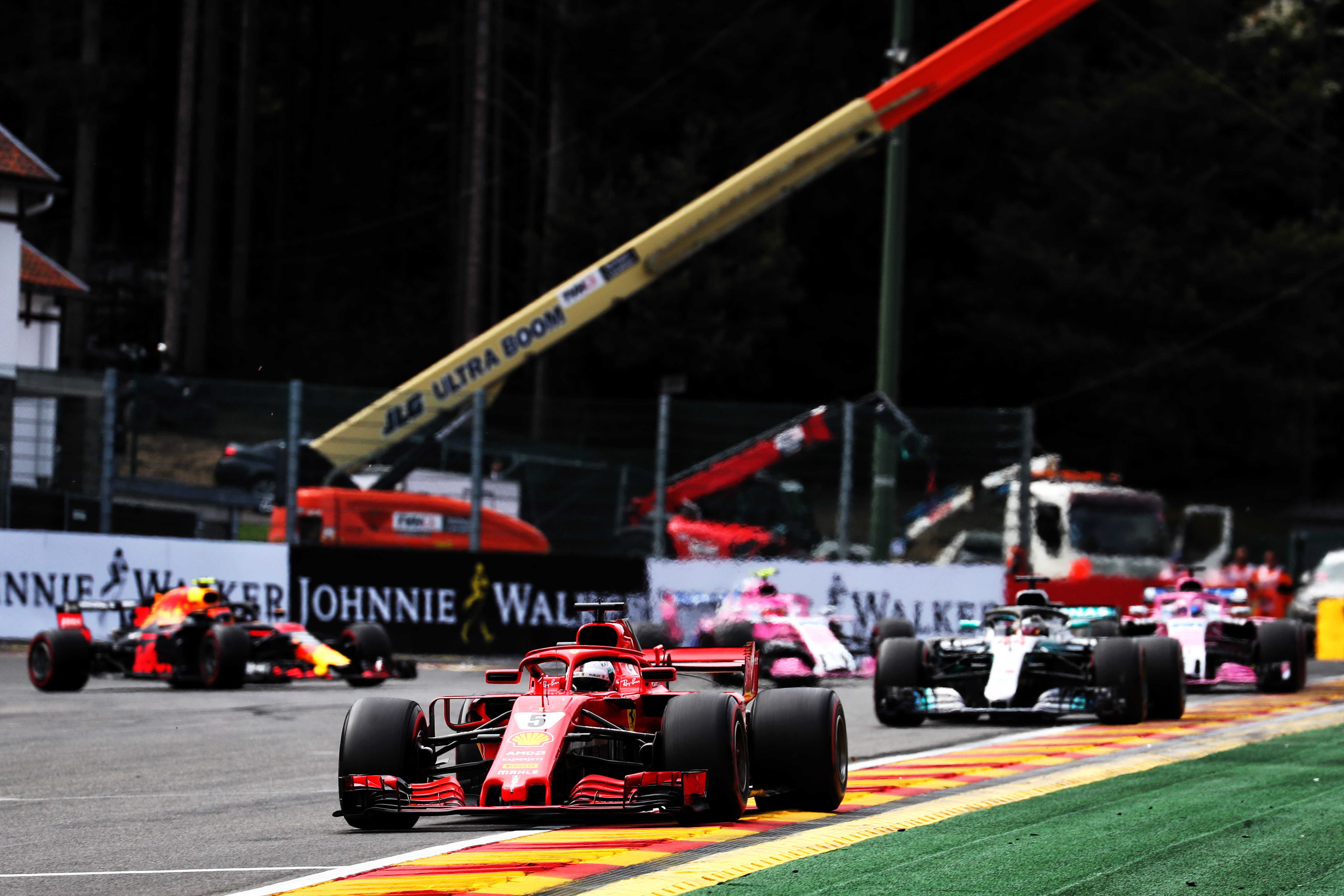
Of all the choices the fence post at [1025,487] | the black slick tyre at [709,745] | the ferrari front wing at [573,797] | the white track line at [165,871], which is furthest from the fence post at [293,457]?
the white track line at [165,871]

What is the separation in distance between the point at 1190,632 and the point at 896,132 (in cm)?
836

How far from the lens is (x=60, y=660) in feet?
53.0

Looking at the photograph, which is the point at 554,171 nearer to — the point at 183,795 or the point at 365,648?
the point at 365,648

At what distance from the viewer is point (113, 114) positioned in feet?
144

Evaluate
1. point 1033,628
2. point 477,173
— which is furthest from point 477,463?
point 477,173

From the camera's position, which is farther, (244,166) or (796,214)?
(796,214)

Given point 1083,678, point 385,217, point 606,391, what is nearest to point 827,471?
point 1083,678

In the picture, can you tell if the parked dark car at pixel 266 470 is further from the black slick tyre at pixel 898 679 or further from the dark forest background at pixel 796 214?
the dark forest background at pixel 796 214

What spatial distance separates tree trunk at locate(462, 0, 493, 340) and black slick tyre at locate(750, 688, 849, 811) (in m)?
27.9

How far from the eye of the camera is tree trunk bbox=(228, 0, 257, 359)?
144 feet

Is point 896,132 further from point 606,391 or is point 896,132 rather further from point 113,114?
point 113,114

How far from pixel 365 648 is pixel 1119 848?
35.4ft

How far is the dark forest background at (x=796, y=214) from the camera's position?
4047 centimetres

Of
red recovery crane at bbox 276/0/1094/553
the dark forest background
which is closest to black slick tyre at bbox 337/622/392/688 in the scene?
red recovery crane at bbox 276/0/1094/553
